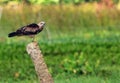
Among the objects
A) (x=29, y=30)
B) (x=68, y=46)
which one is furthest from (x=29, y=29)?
(x=68, y=46)

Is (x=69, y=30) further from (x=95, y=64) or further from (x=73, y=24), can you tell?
(x=95, y=64)

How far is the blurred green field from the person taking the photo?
11.8 m

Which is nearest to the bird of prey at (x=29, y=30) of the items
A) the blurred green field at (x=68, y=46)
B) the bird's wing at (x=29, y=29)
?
the bird's wing at (x=29, y=29)

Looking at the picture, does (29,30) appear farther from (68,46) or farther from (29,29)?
(68,46)

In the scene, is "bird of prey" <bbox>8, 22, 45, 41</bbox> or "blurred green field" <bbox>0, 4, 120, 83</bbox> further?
"blurred green field" <bbox>0, 4, 120, 83</bbox>

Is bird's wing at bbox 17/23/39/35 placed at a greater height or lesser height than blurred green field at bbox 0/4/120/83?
greater

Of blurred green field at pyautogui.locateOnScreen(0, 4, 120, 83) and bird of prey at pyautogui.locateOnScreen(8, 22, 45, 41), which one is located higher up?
bird of prey at pyautogui.locateOnScreen(8, 22, 45, 41)

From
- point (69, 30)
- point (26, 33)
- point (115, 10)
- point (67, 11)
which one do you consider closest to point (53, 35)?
point (69, 30)

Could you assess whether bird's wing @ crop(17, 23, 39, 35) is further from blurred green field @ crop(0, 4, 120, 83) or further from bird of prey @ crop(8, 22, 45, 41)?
blurred green field @ crop(0, 4, 120, 83)

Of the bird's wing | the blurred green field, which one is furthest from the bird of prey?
the blurred green field

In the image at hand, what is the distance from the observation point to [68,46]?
47.4ft

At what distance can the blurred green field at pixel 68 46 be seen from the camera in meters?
11.8

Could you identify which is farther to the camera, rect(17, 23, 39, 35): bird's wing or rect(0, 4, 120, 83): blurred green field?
rect(0, 4, 120, 83): blurred green field

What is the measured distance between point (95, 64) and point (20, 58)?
88.2 inches
